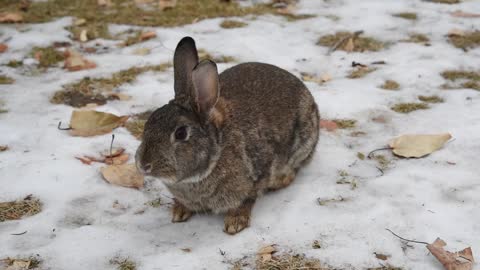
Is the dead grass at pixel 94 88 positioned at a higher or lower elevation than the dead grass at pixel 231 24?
lower

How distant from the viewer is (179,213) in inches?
142

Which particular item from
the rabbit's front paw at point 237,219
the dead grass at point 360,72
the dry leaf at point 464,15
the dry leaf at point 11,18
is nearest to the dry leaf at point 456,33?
the dry leaf at point 464,15

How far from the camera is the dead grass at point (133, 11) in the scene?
23.9 feet

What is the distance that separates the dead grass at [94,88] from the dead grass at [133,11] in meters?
1.56

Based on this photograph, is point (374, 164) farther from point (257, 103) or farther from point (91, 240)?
point (91, 240)

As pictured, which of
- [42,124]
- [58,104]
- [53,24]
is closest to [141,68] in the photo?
[58,104]

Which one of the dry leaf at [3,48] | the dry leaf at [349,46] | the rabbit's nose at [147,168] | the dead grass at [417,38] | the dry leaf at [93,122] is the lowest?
the dry leaf at [93,122]

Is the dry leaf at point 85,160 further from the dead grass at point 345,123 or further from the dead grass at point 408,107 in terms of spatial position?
the dead grass at point 408,107

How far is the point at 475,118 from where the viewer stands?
4.62 metres

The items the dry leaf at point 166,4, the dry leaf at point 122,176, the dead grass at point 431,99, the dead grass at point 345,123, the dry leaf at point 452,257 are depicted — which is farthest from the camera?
the dry leaf at point 166,4

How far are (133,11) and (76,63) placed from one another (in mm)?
1978

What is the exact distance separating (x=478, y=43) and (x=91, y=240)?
4.88 m

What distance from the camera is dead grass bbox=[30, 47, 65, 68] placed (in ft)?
19.9

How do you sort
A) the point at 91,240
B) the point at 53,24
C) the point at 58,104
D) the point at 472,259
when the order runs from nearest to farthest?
the point at 472,259 → the point at 91,240 → the point at 58,104 → the point at 53,24
